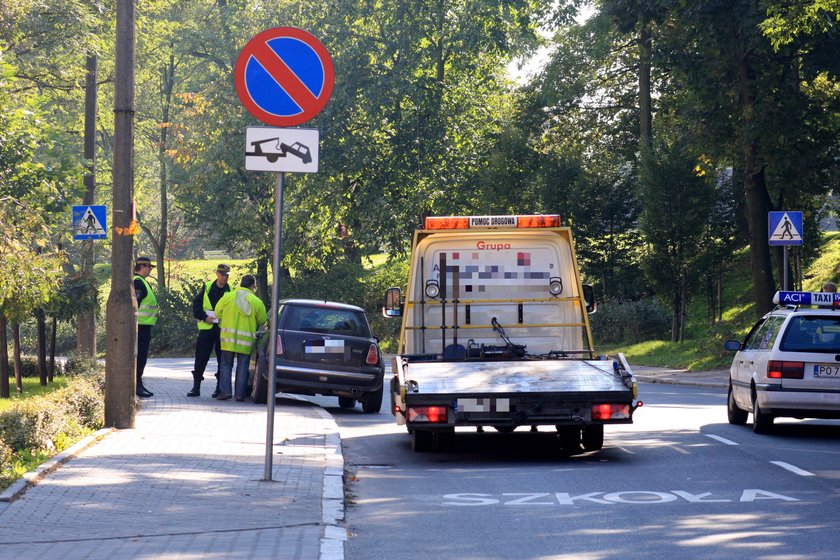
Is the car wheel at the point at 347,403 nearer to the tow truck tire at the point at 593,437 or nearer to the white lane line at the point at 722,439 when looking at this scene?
the white lane line at the point at 722,439

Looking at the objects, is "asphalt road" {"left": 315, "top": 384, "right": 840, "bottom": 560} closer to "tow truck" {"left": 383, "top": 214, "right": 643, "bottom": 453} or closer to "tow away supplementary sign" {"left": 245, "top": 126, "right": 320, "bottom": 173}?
"tow truck" {"left": 383, "top": 214, "right": 643, "bottom": 453}

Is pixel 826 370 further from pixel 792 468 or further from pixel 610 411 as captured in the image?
pixel 610 411

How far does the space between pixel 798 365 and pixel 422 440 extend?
4606mm

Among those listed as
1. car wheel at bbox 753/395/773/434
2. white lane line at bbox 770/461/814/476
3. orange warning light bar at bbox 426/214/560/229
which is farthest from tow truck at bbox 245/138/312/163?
car wheel at bbox 753/395/773/434

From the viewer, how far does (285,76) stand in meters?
10.4

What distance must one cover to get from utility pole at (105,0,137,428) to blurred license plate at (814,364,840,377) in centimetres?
767

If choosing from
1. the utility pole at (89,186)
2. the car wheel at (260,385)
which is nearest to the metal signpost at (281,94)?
the car wheel at (260,385)

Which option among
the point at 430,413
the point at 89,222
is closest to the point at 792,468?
the point at 430,413

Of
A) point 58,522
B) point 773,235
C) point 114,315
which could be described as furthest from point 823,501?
point 773,235

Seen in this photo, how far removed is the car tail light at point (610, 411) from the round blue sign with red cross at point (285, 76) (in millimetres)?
4186

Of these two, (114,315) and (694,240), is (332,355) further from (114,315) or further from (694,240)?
(694,240)

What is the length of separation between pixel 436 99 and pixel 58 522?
30.4 metres

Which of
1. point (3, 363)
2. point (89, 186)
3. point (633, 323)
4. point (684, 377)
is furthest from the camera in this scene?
point (633, 323)

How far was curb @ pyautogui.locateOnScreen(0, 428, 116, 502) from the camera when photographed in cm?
928
